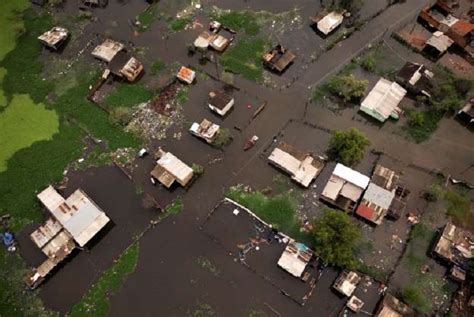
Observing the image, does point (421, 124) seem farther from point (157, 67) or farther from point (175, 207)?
point (157, 67)

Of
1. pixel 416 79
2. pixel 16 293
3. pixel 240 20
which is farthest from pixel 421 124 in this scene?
pixel 16 293

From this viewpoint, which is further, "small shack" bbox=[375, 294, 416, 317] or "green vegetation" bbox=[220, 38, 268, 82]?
"green vegetation" bbox=[220, 38, 268, 82]

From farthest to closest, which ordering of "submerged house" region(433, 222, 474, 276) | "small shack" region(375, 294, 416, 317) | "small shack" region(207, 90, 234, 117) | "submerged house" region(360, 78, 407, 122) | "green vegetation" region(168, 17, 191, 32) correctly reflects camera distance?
1. "green vegetation" region(168, 17, 191, 32)
2. "small shack" region(207, 90, 234, 117)
3. "submerged house" region(360, 78, 407, 122)
4. "submerged house" region(433, 222, 474, 276)
5. "small shack" region(375, 294, 416, 317)

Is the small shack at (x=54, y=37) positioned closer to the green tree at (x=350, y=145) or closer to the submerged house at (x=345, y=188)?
the green tree at (x=350, y=145)

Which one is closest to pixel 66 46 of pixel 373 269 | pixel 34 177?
pixel 34 177

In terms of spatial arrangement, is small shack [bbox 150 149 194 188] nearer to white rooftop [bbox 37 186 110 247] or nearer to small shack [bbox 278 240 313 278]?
white rooftop [bbox 37 186 110 247]

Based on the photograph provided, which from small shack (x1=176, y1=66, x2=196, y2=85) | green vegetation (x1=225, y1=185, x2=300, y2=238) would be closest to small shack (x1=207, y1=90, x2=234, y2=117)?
small shack (x1=176, y1=66, x2=196, y2=85)

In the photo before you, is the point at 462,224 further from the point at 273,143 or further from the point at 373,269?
the point at 273,143
